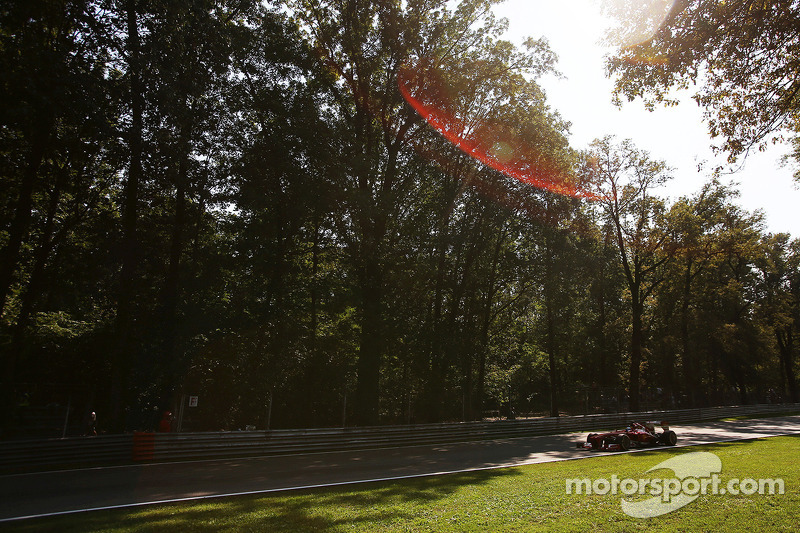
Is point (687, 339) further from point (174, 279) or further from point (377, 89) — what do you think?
point (174, 279)

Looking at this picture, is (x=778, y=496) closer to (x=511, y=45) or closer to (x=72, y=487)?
(x=72, y=487)

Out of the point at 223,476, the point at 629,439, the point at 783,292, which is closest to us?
the point at 223,476

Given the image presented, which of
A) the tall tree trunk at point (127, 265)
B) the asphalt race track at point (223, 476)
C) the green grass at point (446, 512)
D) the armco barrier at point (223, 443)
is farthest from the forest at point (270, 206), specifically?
the green grass at point (446, 512)

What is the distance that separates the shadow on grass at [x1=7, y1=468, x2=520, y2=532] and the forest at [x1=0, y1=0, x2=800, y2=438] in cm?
939

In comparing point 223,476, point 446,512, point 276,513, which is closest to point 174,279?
point 223,476

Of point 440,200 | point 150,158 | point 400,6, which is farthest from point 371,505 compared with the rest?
point 400,6

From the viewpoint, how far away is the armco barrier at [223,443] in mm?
12891

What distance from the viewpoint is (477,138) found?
25.4 meters

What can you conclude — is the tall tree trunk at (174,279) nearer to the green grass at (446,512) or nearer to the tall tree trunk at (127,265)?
the tall tree trunk at (127,265)

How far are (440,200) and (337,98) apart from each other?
7117mm

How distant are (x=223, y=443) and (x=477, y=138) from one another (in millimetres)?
18743

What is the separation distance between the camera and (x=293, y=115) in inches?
768

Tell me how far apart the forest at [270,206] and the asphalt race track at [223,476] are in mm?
4051

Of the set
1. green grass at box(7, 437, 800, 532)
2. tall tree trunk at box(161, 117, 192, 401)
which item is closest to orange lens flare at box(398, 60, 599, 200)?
tall tree trunk at box(161, 117, 192, 401)
